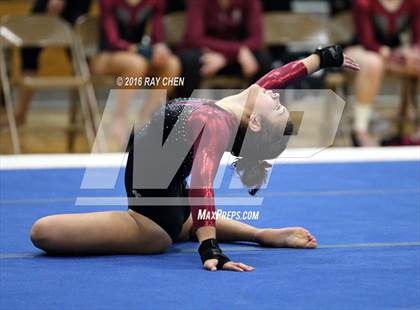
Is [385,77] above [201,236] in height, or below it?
below

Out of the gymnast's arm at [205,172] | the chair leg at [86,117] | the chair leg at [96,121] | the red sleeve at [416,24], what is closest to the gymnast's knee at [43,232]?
the gymnast's arm at [205,172]

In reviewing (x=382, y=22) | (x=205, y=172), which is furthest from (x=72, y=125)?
(x=205, y=172)

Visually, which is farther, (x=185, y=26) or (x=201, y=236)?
(x=185, y=26)

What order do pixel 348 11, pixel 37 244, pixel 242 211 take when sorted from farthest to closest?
pixel 348 11 < pixel 242 211 < pixel 37 244

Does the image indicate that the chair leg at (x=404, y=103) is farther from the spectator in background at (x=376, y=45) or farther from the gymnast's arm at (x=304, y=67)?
the gymnast's arm at (x=304, y=67)

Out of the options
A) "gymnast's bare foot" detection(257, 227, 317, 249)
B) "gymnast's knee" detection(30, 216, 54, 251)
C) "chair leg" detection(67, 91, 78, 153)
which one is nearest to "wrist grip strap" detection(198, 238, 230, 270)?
"gymnast's bare foot" detection(257, 227, 317, 249)

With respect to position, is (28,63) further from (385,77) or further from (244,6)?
(385,77)

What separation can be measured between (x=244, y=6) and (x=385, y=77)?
1028 millimetres

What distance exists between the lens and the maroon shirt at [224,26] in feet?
19.2

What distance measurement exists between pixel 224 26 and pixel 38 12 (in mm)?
1243

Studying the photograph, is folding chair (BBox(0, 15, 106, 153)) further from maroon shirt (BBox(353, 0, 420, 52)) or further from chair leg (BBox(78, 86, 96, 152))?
maroon shirt (BBox(353, 0, 420, 52))

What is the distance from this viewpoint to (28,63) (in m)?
6.05

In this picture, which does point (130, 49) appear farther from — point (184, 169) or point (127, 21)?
point (184, 169)

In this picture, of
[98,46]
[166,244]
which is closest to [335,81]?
[98,46]
